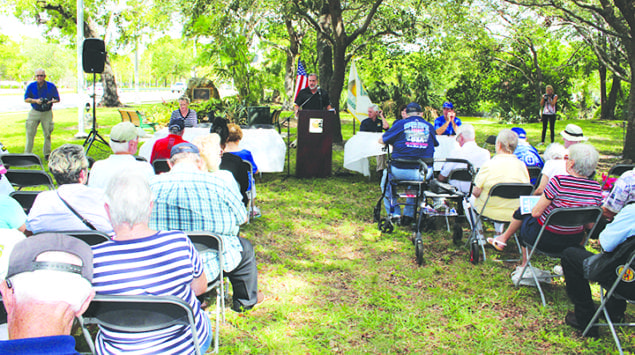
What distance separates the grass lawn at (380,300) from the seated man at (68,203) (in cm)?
127

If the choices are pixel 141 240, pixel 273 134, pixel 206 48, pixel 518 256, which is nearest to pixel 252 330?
pixel 141 240

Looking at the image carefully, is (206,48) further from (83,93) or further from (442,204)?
(442,204)

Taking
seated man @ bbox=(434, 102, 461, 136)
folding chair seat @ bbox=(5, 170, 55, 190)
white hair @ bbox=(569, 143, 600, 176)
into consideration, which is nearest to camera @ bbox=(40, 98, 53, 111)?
folding chair seat @ bbox=(5, 170, 55, 190)

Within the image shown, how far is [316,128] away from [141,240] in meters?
6.25

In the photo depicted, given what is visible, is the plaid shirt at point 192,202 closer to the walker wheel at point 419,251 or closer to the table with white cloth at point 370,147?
the walker wheel at point 419,251

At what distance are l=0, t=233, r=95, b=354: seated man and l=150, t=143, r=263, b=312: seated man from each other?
136 cm

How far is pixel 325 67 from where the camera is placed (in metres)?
12.1

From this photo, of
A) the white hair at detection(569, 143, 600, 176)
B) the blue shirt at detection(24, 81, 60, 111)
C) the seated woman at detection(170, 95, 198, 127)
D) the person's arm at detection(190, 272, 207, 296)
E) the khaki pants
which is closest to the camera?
the person's arm at detection(190, 272, 207, 296)

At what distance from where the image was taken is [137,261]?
203cm

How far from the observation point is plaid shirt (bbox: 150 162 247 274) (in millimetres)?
3029

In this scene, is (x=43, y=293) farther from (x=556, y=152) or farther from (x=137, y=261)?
(x=556, y=152)

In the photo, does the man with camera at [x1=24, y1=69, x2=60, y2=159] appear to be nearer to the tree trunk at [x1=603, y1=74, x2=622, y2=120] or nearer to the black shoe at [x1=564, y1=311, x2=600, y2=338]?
the black shoe at [x1=564, y1=311, x2=600, y2=338]

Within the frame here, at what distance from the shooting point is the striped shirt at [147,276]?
6.59 feet

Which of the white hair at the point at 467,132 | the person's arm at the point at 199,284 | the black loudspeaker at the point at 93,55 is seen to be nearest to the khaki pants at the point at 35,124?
the black loudspeaker at the point at 93,55
